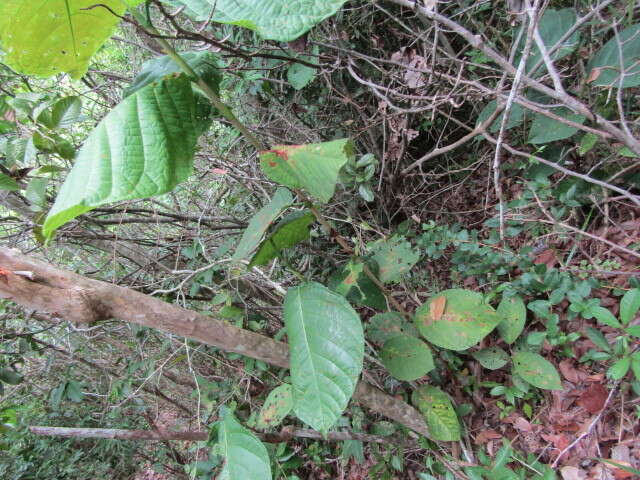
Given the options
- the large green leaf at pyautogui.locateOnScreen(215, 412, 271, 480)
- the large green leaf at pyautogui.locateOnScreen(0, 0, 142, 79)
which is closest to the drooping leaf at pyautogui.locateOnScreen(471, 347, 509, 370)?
the large green leaf at pyautogui.locateOnScreen(215, 412, 271, 480)

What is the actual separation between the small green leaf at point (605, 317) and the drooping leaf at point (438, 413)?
0.53 m

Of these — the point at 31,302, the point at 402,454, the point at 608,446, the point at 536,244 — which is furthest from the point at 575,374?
the point at 31,302

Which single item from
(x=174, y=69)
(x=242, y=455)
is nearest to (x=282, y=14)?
(x=174, y=69)

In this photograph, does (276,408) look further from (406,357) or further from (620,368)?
(620,368)

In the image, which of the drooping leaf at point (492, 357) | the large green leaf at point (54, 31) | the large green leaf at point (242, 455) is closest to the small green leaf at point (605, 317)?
the drooping leaf at point (492, 357)

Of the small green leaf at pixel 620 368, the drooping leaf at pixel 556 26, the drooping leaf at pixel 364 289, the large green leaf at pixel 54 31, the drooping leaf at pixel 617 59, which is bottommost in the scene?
the small green leaf at pixel 620 368

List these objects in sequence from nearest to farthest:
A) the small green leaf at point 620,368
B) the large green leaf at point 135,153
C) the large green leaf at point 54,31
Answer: the large green leaf at point 135,153
the large green leaf at point 54,31
the small green leaf at point 620,368

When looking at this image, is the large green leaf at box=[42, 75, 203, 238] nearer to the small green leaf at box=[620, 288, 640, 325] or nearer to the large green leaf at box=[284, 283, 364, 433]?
the large green leaf at box=[284, 283, 364, 433]

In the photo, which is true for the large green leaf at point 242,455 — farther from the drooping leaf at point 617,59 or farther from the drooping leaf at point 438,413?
the drooping leaf at point 617,59

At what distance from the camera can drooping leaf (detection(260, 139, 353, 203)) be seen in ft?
2.04

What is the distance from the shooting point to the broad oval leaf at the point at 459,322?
1115mm

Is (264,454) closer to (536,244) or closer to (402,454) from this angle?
(402,454)

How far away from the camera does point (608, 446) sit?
1138 millimetres

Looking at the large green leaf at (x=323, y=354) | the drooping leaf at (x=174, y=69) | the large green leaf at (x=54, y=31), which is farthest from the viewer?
the large green leaf at (x=323, y=354)
